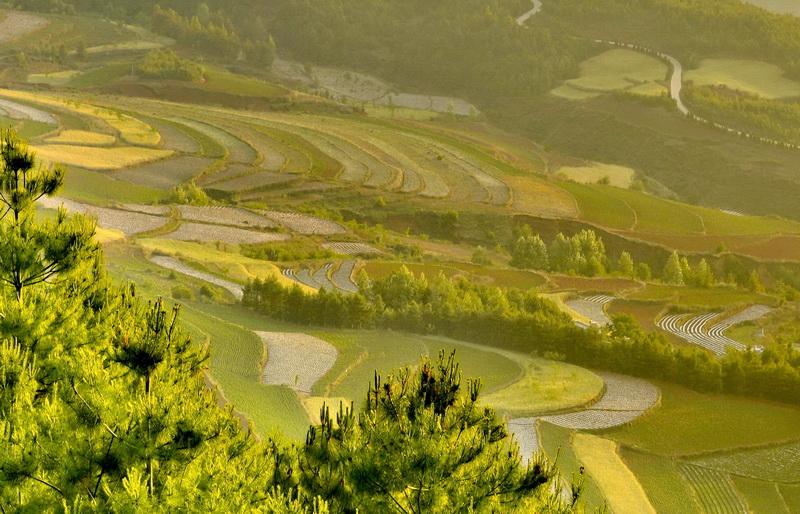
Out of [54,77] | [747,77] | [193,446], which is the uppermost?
[747,77]

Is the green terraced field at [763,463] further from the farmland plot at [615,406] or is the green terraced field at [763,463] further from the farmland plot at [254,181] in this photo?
the farmland plot at [254,181]

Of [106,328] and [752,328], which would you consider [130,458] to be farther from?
[752,328]

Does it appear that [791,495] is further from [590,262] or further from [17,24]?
[17,24]

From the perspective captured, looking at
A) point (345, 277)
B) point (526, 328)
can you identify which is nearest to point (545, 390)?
point (526, 328)

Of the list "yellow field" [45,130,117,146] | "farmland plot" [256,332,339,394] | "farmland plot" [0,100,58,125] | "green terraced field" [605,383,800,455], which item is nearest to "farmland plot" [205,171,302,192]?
"yellow field" [45,130,117,146]

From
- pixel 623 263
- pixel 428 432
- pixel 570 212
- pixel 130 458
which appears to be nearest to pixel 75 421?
pixel 130 458
